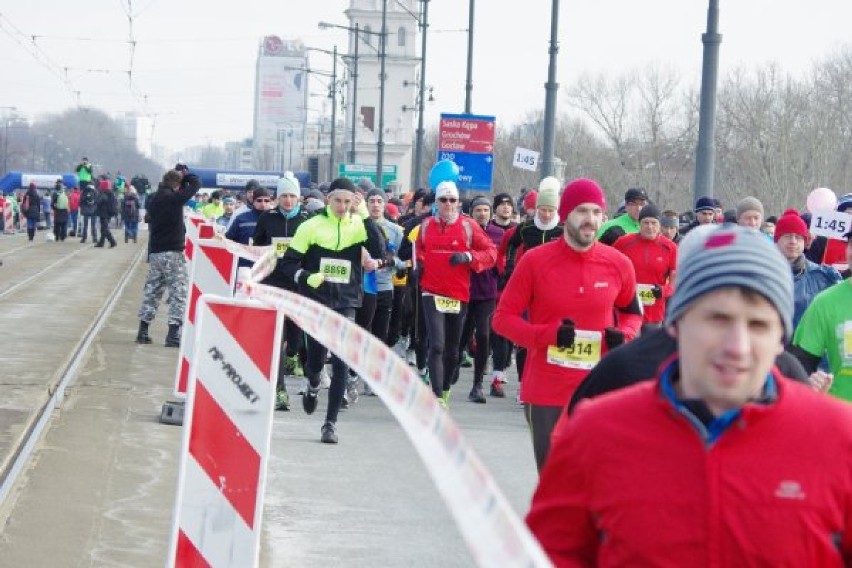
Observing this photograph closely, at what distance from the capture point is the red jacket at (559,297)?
8086 millimetres

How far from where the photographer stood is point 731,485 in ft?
9.73

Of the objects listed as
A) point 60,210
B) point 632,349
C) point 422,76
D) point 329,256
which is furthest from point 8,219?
point 632,349

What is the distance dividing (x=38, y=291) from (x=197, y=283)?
656 inches

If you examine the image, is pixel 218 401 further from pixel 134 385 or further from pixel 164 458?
pixel 134 385

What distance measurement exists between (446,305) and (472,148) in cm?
2122

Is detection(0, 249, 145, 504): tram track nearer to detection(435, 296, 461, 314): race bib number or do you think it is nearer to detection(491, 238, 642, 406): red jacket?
detection(491, 238, 642, 406): red jacket

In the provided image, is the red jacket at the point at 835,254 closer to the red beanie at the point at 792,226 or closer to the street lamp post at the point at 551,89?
the red beanie at the point at 792,226

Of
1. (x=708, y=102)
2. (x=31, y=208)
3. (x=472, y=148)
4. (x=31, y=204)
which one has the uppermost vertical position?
(x=708, y=102)

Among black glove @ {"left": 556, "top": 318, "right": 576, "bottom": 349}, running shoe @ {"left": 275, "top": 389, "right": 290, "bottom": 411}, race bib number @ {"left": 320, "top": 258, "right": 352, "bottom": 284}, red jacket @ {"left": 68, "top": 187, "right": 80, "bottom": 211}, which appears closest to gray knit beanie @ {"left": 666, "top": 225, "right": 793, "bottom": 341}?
black glove @ {"left": 556, "top": 318, "right": 576, "bottom": 349}

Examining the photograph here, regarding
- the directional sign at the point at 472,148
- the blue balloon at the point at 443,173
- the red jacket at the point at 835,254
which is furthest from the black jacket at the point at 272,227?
the directional sign at the point at 472,148

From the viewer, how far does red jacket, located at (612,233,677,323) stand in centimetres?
1423

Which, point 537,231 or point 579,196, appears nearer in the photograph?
point 579,196

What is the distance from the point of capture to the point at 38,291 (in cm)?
2836

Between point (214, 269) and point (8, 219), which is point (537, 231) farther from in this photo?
point (8, 219)
